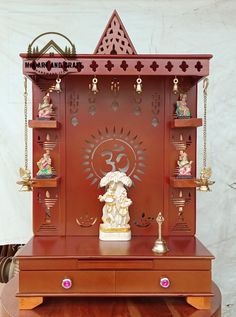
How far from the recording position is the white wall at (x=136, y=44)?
2430 millimetres

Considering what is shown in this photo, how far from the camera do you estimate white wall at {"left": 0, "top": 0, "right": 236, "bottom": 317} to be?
7.97 feet

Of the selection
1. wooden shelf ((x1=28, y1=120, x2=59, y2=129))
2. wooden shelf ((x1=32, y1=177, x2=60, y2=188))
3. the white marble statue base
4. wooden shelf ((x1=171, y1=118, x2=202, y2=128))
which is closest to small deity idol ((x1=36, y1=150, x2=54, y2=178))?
wooden shelf ((x1=32, y1=177, x2=60, y2=188))

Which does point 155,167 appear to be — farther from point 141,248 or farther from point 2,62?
point 2,62

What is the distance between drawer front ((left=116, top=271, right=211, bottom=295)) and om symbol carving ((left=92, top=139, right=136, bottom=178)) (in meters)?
0.55

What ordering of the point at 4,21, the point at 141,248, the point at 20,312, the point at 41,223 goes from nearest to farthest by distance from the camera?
the point at 20,312 → the point at 141,248 → the point at 41,223 → the point at 4,21

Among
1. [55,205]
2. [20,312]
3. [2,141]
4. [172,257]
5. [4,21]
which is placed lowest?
[20,312]

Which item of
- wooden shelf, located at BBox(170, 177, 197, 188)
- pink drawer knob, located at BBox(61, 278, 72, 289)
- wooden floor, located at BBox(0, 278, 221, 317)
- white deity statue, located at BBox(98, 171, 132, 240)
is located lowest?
wooden floor, located at BBox(0, 278, 221, 317)

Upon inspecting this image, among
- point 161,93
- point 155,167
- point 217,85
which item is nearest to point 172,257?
point 155,167

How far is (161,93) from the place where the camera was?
1.92m

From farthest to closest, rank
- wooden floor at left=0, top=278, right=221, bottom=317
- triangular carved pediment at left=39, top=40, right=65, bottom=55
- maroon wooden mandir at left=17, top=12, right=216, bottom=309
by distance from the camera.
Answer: triangular carved pediment at left=39, top=40, right=65, bottom=55
maroon wooden mandir at left=17, top=12, right=216, bottom=309
wooden floor at left=0, top=278, right=221, bottom=317

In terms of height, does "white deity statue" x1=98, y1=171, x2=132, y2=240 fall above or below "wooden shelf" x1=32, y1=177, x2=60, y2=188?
below

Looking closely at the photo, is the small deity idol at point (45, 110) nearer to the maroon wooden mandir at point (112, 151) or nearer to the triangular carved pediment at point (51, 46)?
the maroon wooden mandir at point (112, 151)

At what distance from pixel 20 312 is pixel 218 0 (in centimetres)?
210

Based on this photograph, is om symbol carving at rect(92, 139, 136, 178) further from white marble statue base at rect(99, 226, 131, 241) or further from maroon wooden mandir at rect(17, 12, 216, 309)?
white marble statue base at rect(99, 226, 131, 241)
